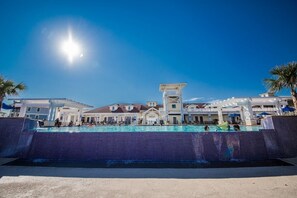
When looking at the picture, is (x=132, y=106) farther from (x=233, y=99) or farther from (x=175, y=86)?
(x=233, y=99)

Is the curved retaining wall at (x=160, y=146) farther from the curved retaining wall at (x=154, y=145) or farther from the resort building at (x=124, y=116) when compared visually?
the resort building at (x=124, y=116)

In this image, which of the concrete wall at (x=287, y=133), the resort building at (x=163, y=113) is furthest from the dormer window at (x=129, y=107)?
the concrete wall at (x=287, y=133)

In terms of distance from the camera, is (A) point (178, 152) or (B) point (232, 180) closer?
(B) point (232, 180)

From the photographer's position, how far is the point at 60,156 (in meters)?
10.8

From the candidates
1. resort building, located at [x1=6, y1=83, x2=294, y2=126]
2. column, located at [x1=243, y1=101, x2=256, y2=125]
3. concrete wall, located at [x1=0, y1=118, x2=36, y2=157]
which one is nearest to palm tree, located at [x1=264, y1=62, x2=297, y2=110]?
column, located at [x1=243, y1=101, x2=256, y2=125]

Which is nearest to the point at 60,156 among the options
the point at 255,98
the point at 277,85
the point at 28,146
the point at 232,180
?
the point at 28,146

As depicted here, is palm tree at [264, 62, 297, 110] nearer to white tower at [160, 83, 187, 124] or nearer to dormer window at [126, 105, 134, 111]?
white tower at [160, 83, 187, 124]

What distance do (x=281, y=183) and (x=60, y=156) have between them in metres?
13.7

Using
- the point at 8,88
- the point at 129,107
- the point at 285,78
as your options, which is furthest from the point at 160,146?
the point at 129,107

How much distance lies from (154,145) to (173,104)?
23.7 metres

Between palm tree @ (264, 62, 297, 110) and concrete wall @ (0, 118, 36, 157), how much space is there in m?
22.6

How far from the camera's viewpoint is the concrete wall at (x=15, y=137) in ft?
34.8

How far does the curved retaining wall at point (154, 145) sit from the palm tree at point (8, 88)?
158 inches

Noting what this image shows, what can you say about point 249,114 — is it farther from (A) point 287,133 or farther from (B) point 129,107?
(B) point 129,107
